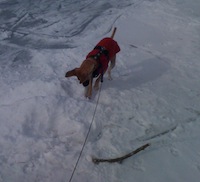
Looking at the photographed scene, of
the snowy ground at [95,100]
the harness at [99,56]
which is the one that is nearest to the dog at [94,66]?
the harness at [99,56]

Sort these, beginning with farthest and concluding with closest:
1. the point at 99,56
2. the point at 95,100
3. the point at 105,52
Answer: the point at 95,100
the point at 105,52
the point at 99,56

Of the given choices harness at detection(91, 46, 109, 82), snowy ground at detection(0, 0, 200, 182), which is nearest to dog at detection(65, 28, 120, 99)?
harness at detection(91, 46, 109, 82)

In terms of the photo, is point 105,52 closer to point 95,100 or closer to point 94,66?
point 94,66

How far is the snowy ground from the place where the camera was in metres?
3.58

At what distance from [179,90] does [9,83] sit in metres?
3.01

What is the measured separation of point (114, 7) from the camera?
8.67m

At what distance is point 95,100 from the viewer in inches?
185

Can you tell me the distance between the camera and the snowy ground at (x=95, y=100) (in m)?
3.58

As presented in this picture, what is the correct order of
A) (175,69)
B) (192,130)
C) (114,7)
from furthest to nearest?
(114,7), (175,69), (192,130)

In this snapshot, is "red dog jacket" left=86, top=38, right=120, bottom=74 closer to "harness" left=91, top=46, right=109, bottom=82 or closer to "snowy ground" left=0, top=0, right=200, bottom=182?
"harness" left=91, top=46, right=109, bottom=82

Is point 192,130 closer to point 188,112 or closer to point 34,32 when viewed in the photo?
point 188,112

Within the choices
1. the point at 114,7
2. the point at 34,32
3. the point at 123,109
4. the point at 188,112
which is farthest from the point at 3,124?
the point at 114,7

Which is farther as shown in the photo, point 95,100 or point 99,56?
point 95,100

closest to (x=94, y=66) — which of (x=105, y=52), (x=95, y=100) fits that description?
(x=105, y=52)
